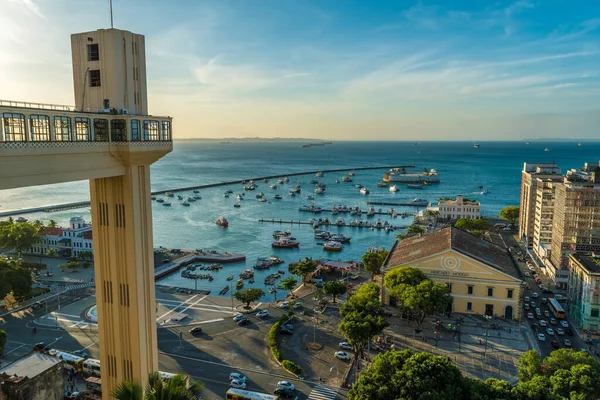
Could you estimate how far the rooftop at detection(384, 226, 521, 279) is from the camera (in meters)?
50.3

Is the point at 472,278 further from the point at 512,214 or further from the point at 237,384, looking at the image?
the point at 512,214

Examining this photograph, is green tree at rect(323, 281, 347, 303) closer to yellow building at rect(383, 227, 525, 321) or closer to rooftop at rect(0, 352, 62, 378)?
yellow building at rect(383, 227, 525, 321)

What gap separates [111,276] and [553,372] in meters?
26.6

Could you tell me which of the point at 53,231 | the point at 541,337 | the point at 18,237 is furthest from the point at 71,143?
the point at 53,231

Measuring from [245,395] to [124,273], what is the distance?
15.5 meters

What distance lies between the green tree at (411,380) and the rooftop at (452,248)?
26.7m

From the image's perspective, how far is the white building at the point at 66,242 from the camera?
77.8m

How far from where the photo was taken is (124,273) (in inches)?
843

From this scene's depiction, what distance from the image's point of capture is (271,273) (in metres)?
76.1

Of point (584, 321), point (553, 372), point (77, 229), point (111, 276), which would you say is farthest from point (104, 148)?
point (77, 229)

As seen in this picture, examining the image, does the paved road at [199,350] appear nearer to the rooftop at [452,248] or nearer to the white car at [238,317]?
the white car at [238,317]

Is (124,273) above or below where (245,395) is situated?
above

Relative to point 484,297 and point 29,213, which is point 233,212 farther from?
point 484,297

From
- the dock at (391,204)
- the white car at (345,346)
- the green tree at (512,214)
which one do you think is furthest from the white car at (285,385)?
the dock at (391,204)
